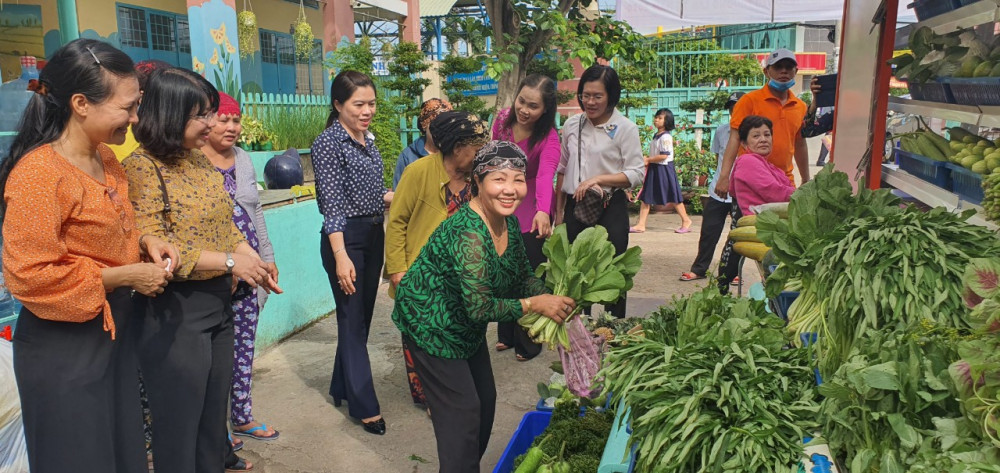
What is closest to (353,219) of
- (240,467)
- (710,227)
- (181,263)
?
(240,467)

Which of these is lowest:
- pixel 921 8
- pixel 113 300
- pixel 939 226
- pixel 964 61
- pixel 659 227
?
pixel 659 227

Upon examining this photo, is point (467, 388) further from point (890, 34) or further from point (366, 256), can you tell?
point (890, 34)

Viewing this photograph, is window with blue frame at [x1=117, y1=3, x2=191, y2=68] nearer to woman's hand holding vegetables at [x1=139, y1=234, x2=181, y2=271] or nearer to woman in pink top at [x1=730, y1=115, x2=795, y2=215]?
woman in pink top at [x1=730, y1=115, x2=795, y2=215]

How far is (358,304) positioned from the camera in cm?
446

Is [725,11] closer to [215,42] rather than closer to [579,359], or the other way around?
[215,42]

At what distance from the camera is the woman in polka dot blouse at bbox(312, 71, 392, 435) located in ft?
14.0

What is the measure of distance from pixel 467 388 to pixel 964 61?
2334 mm

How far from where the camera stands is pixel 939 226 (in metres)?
2.49

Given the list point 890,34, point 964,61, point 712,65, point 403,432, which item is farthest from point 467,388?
point 712,65

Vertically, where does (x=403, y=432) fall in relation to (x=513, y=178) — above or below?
below

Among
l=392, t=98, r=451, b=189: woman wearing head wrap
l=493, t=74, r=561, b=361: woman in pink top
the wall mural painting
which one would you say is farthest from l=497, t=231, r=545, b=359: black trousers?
the wall mural painting

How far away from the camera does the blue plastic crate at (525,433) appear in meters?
3.49

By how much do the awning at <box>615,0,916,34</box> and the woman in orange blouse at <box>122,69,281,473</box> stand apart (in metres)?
5.95

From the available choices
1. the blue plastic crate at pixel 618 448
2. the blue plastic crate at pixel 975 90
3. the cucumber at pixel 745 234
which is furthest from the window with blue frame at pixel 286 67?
the blue plastic crate at pixel 975 90
